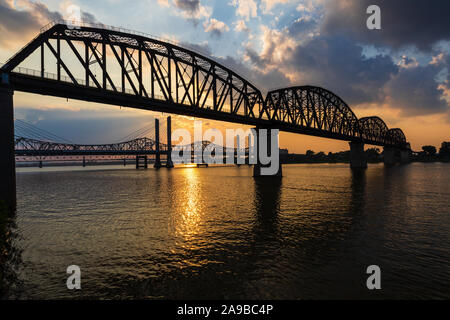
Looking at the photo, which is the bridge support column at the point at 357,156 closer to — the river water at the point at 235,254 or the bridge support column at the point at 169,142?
the bridge support column at the point at 169,142

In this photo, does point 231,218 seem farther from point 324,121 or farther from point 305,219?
point 324,121

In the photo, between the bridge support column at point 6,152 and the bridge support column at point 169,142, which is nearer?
the bridge support column at point 6,152

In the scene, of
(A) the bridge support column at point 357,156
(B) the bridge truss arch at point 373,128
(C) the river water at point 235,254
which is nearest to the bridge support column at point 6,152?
(C) the river water at point 235,254

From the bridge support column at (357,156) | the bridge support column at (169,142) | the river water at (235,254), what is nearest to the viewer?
the river water at (235,254)

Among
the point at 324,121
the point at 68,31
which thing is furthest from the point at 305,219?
the point at 324,121

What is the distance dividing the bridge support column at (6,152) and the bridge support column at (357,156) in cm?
14362

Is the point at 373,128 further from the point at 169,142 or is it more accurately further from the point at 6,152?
the point at 6,152

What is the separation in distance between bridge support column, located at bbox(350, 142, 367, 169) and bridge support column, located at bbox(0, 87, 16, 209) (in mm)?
143621

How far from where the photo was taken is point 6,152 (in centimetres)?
2575

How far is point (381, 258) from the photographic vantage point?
1273cm

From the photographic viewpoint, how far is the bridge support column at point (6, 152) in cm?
2550

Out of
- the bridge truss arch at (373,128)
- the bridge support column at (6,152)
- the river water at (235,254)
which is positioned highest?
the bridge truss arch at (373,128)

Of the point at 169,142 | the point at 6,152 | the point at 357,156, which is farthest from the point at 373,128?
the point at 6,152

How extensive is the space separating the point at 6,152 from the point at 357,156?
151m
